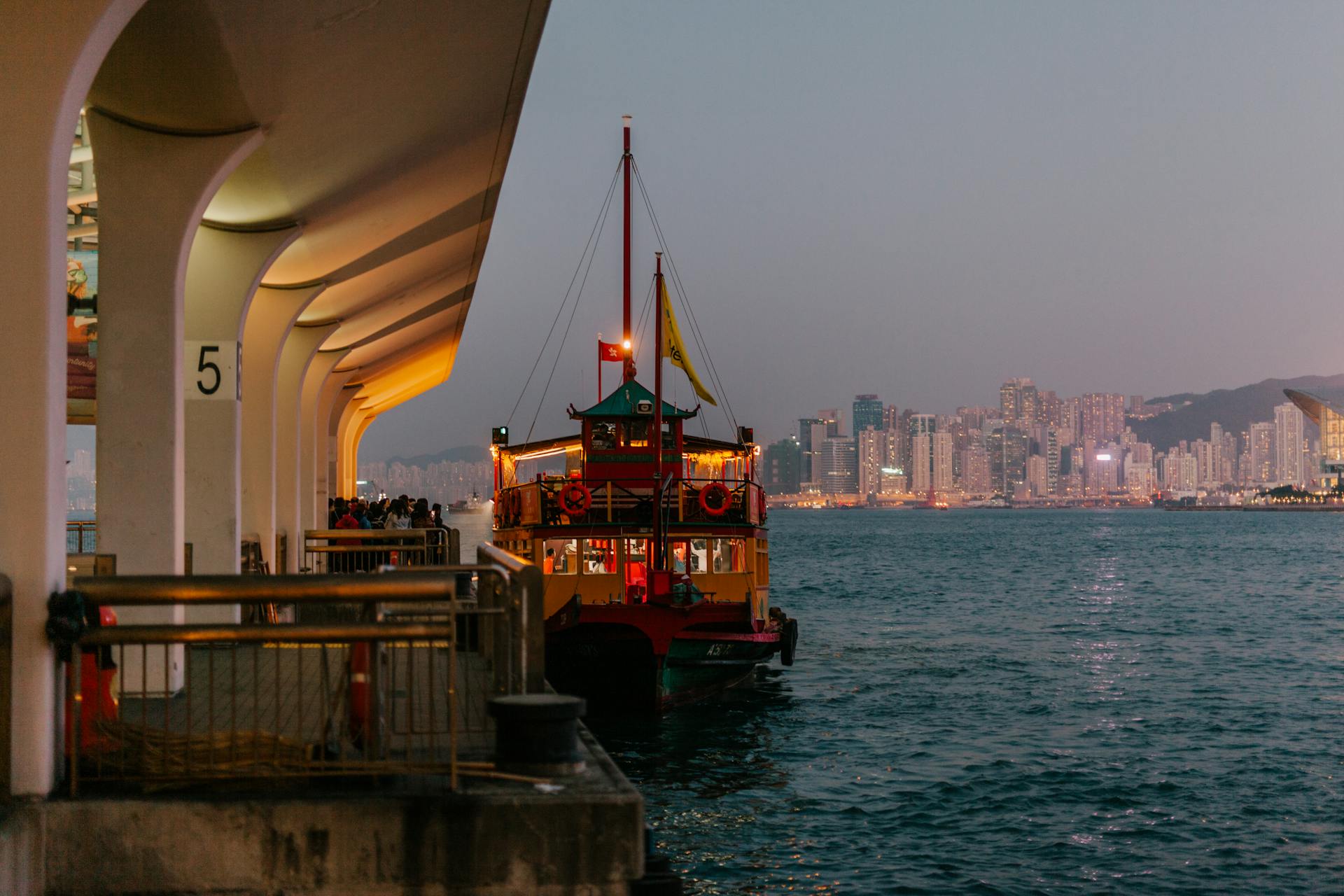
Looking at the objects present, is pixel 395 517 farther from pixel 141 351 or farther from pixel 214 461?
pixel 141 351

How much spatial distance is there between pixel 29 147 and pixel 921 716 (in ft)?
70.8

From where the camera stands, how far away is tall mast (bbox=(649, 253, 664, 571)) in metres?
22.7

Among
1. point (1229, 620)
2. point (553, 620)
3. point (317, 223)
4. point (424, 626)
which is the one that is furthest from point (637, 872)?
point (1229, 620)

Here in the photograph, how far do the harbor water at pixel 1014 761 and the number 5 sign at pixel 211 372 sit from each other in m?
7.07

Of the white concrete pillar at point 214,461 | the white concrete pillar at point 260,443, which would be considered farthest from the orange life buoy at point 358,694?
the white concrete pillar at point 260,443

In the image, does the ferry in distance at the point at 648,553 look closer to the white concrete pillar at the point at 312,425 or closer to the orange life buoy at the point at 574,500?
the orange life buoy at the point at 574,500

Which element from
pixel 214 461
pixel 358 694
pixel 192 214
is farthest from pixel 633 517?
pixel 358 694

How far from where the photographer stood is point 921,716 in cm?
2508

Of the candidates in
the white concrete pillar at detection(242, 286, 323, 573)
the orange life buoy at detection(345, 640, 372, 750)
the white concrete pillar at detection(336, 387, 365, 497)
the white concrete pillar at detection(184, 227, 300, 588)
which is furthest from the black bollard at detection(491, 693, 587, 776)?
the white concrete pillar at detection(336, 387, 365, 497)

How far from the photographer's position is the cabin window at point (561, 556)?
78.4ft

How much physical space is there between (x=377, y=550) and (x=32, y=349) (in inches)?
490

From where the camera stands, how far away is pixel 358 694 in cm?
623

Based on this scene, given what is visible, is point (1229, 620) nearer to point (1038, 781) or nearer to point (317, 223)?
point (1038, 781)

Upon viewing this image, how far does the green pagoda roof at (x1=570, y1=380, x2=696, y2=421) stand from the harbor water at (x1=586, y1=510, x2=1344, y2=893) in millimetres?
5589
